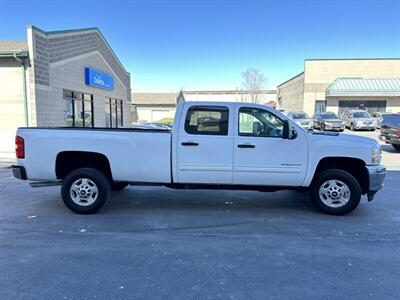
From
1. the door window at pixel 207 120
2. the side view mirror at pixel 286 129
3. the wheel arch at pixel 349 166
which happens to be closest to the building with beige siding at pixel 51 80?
the door window at pixel 207 120

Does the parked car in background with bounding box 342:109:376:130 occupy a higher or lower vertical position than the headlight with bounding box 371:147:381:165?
higher

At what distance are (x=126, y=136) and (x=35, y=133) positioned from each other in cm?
157

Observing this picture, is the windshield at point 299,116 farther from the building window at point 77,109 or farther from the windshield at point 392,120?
the building window at point 77,109

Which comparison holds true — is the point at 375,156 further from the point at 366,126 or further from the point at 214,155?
the point at 366,126

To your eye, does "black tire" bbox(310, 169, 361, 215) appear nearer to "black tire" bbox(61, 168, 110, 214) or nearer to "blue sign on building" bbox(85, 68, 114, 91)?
"black tire" bbox(61, 168, 110, 214)

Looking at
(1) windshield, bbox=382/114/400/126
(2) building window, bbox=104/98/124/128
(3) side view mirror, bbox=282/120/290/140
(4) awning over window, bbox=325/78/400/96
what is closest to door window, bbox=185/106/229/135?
(3) side view mirror, bbox=282/120/290/140

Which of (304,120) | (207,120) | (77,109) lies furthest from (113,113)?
(207,120)

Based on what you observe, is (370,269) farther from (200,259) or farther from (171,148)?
(171,148)

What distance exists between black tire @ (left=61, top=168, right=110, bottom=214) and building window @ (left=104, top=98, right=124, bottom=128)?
16.4 metres

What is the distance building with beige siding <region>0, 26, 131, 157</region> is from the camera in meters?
12.6

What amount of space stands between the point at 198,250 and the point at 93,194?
239cm

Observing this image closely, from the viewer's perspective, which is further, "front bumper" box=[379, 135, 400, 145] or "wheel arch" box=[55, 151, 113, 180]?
"front bumper" box=[379, 135, 400, 145]

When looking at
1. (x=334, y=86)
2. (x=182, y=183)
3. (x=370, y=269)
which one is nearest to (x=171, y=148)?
(x=182, y=183)

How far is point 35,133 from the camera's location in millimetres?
5461
